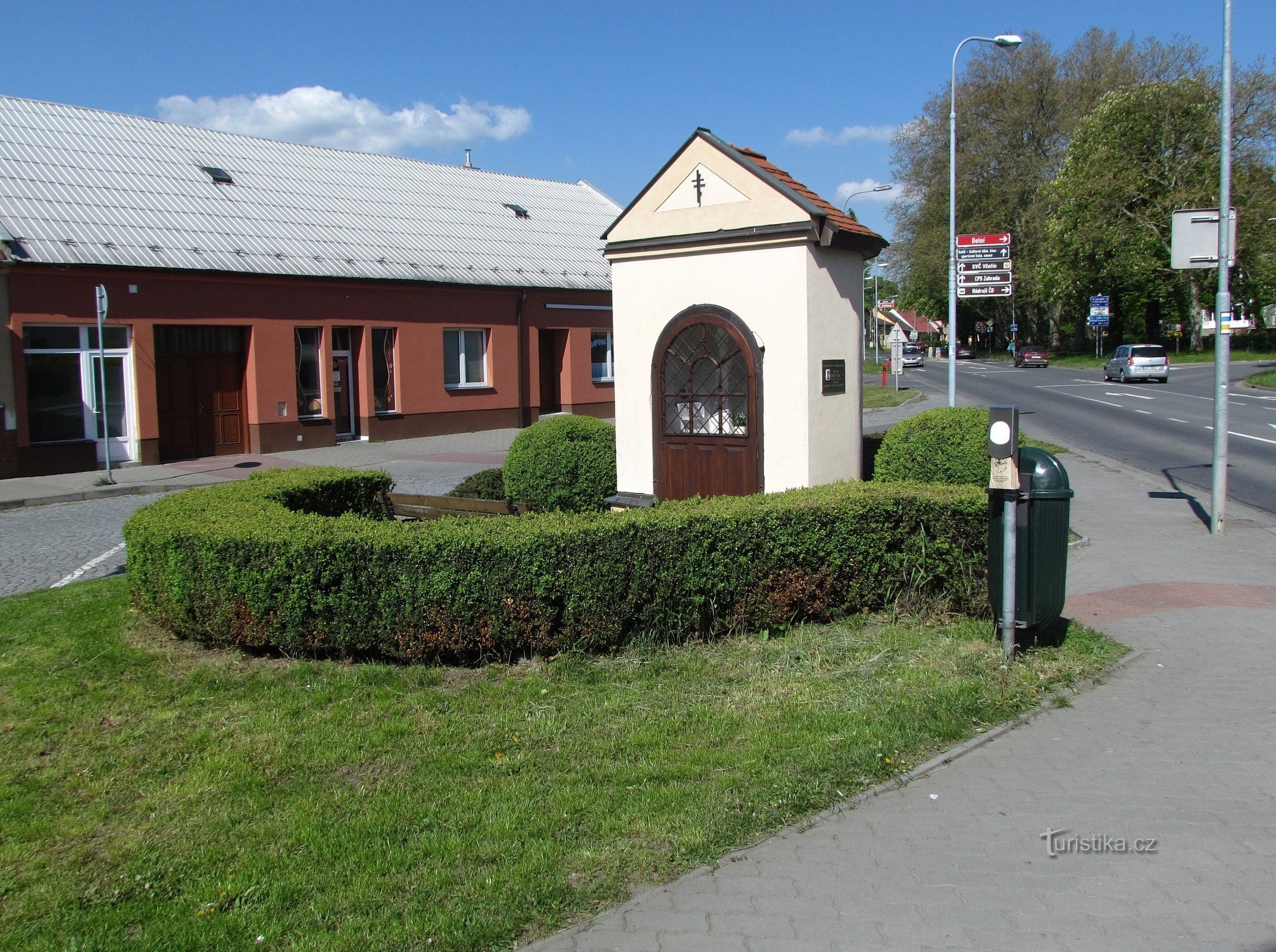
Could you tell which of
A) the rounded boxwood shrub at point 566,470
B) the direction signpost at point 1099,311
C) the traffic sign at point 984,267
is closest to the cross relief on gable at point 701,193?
the rounded boxwood shrub at point 566,470

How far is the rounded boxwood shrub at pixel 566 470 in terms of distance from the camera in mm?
11117

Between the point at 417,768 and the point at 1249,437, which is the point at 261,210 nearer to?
the point at 417,768

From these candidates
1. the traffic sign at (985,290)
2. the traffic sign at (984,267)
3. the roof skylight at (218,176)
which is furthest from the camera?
the roof skylight at (218,176)

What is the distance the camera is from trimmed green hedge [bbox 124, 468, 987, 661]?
6504 millimetres

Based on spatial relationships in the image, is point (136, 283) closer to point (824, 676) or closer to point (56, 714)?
point (56, 714)

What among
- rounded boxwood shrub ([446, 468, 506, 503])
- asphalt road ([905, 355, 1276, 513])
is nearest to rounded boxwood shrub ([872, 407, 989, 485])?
rounded boxwood shrub ([446, 468, 506, 503])

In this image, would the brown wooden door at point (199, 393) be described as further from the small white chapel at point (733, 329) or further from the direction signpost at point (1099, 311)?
the direction signpost at point (1099, 311)

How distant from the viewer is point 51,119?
76.2 ft

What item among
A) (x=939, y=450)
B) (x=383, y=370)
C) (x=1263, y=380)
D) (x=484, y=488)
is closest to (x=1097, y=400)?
(x=1263, y=380)

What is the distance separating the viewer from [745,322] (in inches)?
378

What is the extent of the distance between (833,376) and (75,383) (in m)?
15.9

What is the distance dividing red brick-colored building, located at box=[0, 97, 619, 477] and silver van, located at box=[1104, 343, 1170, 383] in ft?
89.4

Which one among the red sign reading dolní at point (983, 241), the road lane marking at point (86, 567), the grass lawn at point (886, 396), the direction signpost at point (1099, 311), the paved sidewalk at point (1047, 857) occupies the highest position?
the direction signpost at point (1099, 311)

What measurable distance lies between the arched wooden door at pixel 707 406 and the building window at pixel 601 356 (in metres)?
21.4
